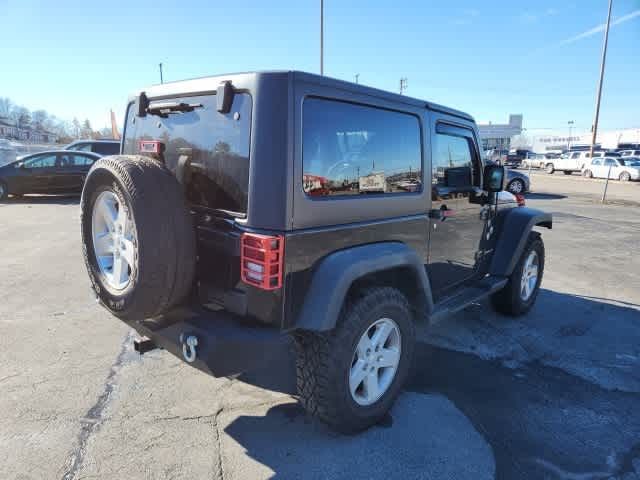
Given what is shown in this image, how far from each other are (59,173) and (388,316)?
516 inches

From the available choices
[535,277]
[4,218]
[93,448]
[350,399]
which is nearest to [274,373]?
[350,399]

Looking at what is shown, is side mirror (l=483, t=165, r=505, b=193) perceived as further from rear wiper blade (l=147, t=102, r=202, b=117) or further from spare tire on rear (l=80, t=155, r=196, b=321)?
spare tire on rear (l=80, t=155, r=196, b=321)

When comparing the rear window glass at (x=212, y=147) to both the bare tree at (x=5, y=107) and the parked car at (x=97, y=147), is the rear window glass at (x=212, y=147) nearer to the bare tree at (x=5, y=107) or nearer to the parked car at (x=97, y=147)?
the parked car at (x=97, y=147)

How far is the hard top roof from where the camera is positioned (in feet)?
7.30

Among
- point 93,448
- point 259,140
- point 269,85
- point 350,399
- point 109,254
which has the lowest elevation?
point 93,448

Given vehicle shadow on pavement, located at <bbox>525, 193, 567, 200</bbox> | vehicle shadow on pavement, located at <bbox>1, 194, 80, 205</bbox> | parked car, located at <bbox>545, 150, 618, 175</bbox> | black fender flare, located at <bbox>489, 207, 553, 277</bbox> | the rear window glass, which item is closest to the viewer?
the rear window glass

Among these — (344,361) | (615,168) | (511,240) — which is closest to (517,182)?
(615,168)

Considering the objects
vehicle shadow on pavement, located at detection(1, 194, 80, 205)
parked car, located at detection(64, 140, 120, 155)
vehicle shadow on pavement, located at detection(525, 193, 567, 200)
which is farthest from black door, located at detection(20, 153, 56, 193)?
vehicle shadow on pavement, located at detection(525, 193, 567, 200)

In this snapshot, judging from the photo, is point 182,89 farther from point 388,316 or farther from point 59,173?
point 59,173

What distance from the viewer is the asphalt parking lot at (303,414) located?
2.40 meters

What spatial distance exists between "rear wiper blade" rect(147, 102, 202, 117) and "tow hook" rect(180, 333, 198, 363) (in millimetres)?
1324

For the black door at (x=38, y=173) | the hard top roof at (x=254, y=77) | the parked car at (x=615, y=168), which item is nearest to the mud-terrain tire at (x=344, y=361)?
the hard top roof at (x=254, y=77)

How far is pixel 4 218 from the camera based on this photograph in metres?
9.62

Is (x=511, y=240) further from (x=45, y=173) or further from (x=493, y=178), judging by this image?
(x=45, y=173)
